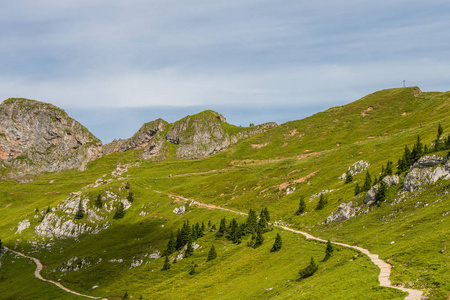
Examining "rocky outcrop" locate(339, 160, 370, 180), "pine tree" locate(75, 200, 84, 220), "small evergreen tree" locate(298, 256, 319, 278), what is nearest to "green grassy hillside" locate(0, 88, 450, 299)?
"small evergreen tree" locate(298, 256, 319, 278)

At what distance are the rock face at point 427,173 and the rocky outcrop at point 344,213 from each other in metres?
14.4

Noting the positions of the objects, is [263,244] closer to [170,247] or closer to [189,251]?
[189,251]

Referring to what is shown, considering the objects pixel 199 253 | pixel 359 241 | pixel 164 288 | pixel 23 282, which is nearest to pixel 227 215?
pixel 199 253

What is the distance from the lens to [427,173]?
7388 cm

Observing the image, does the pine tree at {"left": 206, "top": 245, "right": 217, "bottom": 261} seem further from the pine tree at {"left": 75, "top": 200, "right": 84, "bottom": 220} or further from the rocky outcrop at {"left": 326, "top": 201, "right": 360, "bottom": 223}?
the pine tree at {"left": 75, "top": 200, "right": 84, "bottom": 220}

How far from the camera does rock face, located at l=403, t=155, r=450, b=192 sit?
7150 cm

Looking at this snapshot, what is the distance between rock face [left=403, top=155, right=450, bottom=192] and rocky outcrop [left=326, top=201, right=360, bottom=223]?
1437 centimetres

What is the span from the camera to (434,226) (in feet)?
163

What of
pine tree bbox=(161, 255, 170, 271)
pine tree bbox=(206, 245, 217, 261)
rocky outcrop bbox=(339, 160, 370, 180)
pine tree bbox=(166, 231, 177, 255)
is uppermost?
rocky outcrop bbox=(339, 160, 370, 180)

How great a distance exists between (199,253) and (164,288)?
1850 centimetres

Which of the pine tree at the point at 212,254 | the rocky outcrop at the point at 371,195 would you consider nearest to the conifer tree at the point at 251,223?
the pine tree at the point at 212,254

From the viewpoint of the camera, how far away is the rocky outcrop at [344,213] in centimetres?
8219

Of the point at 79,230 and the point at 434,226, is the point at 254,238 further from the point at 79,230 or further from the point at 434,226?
the point at 79,230

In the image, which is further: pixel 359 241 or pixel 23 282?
pixel 23 282
